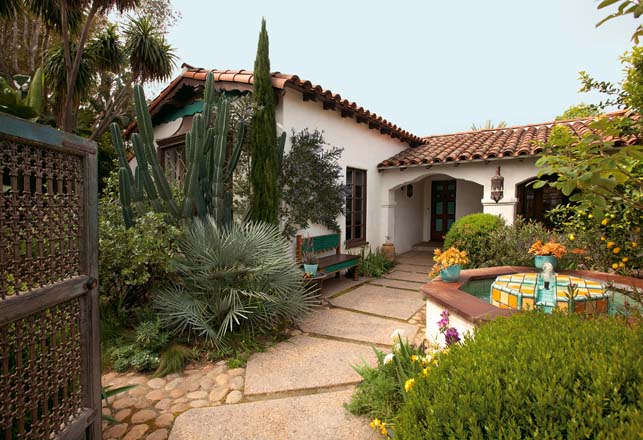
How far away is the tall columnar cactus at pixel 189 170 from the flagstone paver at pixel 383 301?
2396mm

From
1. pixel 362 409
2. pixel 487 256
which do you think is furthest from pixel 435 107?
pixel 362 409

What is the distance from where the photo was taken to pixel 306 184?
6.06 m

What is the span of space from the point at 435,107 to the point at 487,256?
26.1 metres

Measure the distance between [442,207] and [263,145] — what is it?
8.30 metres

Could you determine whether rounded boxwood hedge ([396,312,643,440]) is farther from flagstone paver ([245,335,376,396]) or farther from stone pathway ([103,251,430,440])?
flagstone paver ([245,335,376,396])

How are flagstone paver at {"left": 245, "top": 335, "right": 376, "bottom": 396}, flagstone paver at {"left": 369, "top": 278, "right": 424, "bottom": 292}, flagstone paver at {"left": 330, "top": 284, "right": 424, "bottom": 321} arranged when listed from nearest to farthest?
flagstone paver at {"left": 245, "top": 335, "right": 376, "bottom": 396}, flagstone paver at {"left": 330, "top": 284, "right": 424, "bottom": 321}, flagstone paver at {"left": 369, "top": 278, "right": 424, "bottom": 292}

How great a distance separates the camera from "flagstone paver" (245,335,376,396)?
294cm

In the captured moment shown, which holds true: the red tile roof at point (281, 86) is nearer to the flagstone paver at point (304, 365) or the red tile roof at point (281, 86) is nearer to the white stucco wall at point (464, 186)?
the white stucco wall at point (464, 186)

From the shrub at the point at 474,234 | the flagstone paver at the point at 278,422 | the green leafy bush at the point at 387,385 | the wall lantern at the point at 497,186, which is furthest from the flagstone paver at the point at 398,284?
the flagstone paver at the point at 278,422

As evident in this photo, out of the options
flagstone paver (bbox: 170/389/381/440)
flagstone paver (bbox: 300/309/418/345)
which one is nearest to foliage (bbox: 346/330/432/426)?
flagstone paver (bbox: 170/389/381/440)

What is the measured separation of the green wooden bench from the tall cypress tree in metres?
0.93

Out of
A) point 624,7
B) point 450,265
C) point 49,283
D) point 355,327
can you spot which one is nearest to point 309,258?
point 355,327

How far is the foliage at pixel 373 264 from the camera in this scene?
745 centimetres

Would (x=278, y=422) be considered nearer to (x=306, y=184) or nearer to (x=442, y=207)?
(x=306, y=184)
